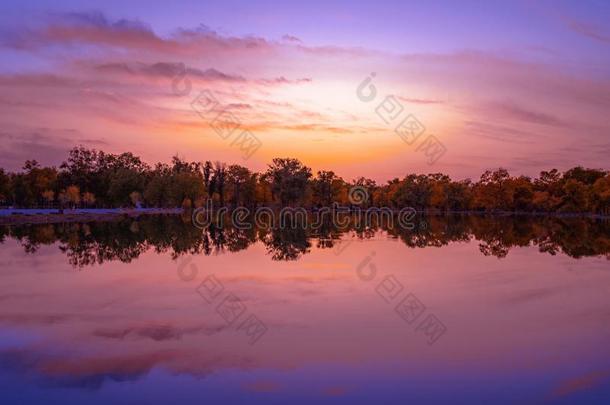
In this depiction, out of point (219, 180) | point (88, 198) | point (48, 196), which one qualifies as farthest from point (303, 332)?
point (219, 180)

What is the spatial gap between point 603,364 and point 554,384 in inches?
49.7

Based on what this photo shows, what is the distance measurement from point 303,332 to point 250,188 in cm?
9197

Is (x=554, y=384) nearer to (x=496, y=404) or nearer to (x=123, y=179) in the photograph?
(x=496, y=404)

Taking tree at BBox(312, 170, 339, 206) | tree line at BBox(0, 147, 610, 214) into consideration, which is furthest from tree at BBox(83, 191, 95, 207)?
tree at BBox(312, 170, 339, 206)

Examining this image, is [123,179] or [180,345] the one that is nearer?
[180,345]

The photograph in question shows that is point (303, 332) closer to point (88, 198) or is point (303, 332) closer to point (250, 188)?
point (88, 198)

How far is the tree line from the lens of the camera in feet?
240

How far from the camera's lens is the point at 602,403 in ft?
19.5

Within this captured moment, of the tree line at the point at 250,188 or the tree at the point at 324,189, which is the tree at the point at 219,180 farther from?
the tree at the point at 324,189

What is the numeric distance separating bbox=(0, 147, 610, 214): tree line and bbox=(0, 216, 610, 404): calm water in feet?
166

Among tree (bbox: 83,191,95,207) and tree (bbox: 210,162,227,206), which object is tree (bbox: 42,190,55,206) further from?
tree (bbox: 210,162,227,206)

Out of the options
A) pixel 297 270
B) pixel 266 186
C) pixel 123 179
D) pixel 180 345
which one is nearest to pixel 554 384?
pixel 180 345

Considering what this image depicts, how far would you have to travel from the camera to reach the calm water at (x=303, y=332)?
6.34 metres

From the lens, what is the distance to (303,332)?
343 inches
